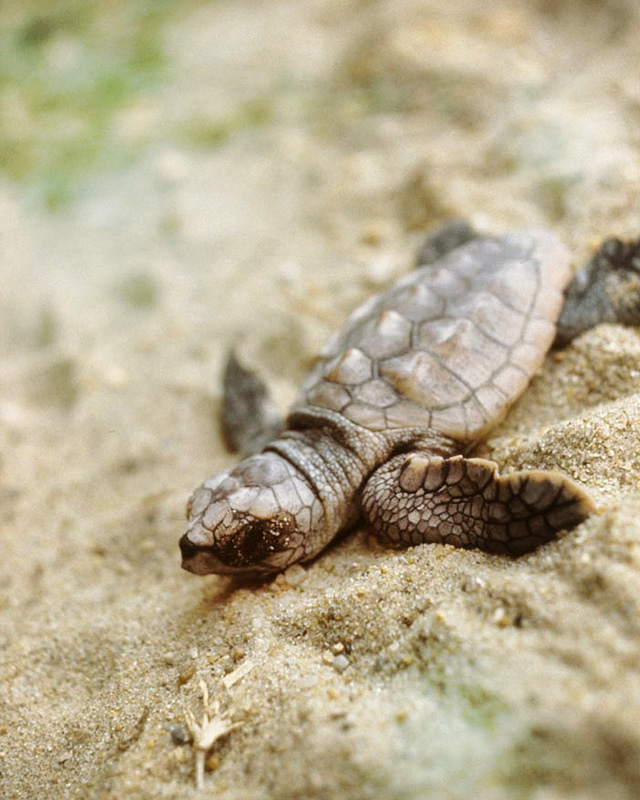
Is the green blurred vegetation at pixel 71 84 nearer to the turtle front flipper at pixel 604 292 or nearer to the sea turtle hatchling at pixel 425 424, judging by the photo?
the sea turtle hatchling at pixel 425 424

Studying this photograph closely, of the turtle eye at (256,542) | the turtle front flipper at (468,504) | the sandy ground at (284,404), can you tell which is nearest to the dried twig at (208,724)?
the sandy ground at (284,404)

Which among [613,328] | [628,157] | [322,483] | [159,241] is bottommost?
[159,241]

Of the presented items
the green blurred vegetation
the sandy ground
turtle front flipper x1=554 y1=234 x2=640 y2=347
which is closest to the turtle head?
the sandy ground

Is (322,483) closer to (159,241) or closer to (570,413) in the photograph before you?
(570,413)

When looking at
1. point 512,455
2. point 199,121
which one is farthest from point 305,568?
point 199,121

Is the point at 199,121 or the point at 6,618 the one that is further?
the point at 199,121

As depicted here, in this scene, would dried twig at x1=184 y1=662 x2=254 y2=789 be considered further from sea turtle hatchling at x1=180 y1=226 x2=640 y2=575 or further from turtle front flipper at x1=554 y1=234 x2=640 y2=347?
turtle front flipper at x1=554 y1=234 x2=640 y2=347
